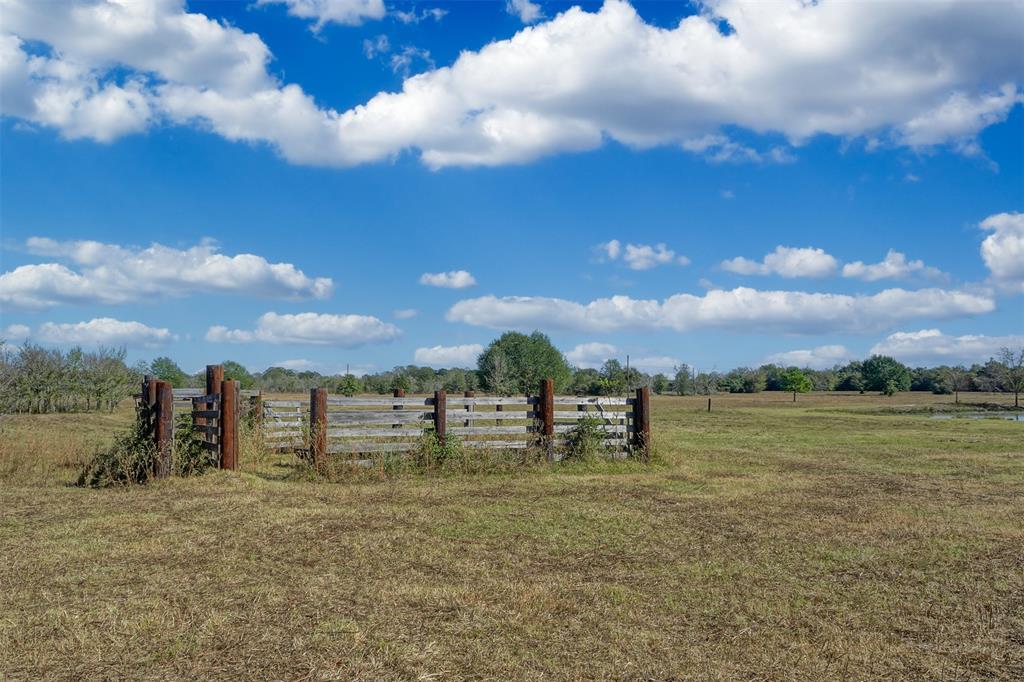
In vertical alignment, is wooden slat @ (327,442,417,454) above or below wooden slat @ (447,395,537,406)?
below

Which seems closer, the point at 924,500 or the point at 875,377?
the point at 924,500

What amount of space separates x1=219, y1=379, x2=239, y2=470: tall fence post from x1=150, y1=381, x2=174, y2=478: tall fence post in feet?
2.80

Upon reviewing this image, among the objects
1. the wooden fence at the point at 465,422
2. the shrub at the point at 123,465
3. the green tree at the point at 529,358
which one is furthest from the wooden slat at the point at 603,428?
the green tree at the point at 529,358

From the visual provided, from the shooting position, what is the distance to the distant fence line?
45.9 ft

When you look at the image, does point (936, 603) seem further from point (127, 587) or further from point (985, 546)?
point (127, 587)

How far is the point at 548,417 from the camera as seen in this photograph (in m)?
16.4

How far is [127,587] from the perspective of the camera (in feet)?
22.4

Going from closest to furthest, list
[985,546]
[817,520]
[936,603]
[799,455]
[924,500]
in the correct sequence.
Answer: [936,603] < [985,546] < [817,520] < [924,500] < [799,455]

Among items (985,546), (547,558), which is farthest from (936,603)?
(547,558)

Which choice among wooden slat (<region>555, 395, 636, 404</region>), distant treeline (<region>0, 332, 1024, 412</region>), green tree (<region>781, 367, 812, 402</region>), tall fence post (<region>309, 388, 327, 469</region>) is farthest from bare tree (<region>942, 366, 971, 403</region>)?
tall fence post (<region>309, 388, 327, 469</region>)

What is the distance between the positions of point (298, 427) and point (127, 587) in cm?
1293

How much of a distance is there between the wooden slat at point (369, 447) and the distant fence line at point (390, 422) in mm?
18

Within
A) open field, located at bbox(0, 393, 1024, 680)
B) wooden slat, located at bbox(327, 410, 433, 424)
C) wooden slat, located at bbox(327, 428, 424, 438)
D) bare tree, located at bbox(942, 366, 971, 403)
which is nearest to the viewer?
open field, located at bbox(0, 393, 1024, 680)

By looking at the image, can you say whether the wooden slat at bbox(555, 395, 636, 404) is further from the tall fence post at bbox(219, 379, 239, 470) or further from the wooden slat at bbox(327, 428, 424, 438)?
the tall fence post at bbox(219, 379, 239, 470)
